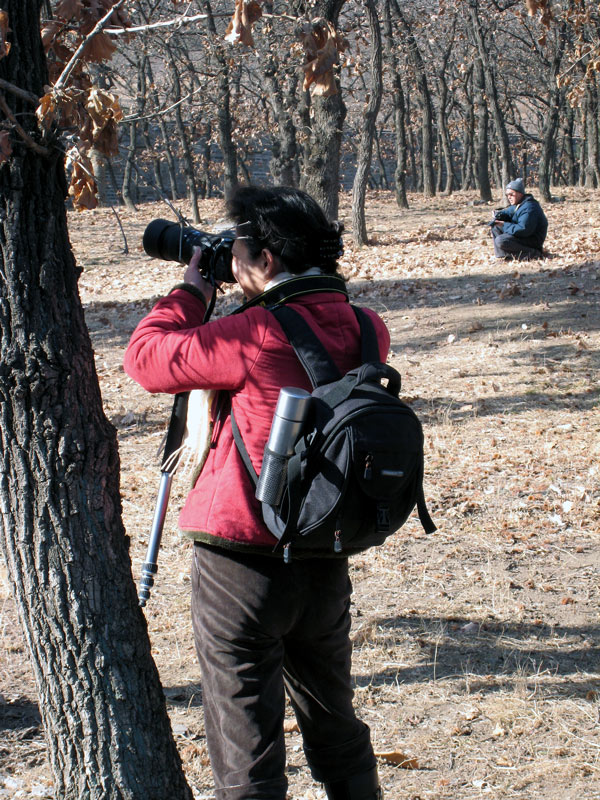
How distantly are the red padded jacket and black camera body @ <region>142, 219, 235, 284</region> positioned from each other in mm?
247

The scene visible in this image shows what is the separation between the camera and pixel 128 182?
106ft

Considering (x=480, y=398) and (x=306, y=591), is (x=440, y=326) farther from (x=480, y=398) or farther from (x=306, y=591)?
(x=306, y=591)

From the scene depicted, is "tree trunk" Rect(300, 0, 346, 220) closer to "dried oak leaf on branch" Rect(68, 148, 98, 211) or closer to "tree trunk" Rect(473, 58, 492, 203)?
"dried oak leaf on branch" Rect(68, 148, 98, 211)

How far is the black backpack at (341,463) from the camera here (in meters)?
2.18

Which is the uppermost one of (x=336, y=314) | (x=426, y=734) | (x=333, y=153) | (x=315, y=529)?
(x=333, y=153)

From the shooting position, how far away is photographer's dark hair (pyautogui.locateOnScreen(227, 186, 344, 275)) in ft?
7.84

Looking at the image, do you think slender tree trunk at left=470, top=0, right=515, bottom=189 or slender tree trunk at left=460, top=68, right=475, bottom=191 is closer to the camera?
slender tree trunk at left=470, top=0, right=515, bottom=189

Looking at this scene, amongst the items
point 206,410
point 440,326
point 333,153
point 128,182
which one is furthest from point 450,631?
point 128,182

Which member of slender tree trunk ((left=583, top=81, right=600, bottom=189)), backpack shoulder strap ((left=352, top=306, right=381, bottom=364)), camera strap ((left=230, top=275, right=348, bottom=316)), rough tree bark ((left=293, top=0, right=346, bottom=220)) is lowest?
backpack shoulder strap ((left=352, top=306, right=381, bottom=364))

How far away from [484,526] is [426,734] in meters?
2.02

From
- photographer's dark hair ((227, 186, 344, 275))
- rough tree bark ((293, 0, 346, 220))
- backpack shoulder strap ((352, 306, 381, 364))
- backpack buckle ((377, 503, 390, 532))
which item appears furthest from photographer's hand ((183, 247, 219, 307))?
rough tree bark ((293, 0, 346, 220))

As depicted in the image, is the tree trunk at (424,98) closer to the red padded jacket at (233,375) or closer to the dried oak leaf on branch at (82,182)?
the dried oak leaf on branch at (82,182)

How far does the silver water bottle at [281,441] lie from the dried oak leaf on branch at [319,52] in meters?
1.10

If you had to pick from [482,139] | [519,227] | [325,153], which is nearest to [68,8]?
[519,227]
